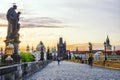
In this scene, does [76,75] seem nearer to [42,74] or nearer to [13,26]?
[42,74]

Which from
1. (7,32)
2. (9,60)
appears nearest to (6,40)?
(7,32)

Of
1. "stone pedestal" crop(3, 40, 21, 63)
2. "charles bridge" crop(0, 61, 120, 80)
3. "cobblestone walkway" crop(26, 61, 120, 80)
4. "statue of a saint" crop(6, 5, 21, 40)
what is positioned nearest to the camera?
"charles bridge" crop(0, 61, 120, 80)

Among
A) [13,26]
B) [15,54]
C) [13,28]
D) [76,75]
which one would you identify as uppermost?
[13,26]

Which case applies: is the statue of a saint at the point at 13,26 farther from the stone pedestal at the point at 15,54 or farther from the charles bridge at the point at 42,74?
the charles bridge at the point at 42,74

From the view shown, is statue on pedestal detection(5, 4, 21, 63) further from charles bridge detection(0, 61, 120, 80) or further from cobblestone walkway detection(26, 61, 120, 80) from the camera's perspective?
cobblestone walkway detection(26, 61, 120, 80)

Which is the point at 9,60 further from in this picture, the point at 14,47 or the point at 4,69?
the point at 4,69

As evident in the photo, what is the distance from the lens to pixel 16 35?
30172 mm

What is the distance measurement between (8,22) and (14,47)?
2150 millimetres

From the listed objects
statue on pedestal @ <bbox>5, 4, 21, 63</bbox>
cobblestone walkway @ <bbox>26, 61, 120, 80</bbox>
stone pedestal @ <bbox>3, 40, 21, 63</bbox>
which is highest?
statue on pedestal @ <bbox>5, 4, 21, 63</bbox>

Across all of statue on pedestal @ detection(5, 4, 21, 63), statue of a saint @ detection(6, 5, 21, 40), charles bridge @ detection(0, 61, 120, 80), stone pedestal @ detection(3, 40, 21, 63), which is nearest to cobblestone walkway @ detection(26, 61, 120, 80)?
charles bridge @ detection(0, 61, 120, 80)

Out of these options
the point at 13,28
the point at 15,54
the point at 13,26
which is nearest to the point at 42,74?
the point at 15,54

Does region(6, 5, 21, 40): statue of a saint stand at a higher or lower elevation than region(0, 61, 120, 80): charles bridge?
higher

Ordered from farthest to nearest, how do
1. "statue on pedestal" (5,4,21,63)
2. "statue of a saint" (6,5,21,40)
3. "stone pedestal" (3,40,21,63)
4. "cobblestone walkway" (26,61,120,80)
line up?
"statue of a saint" (6,5,21,40) < "statue on pedestal" (5,4,21,63) < "stone pedestal" (3,40,21,63) < "cobblestone walkway" (26,61,120,80)

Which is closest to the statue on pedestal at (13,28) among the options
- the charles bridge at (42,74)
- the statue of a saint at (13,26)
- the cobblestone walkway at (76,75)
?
the statue of a saint at (13,26)
